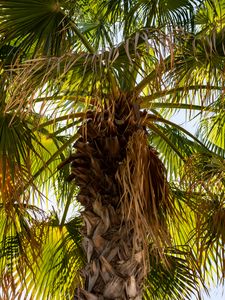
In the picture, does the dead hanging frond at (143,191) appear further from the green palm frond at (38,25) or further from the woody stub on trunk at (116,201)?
the green palm frond at (38,25)

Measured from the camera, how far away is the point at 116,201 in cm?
436

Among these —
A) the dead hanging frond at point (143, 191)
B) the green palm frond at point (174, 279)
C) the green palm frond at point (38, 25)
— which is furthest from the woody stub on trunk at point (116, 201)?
the green palm frond at point (174, 279)

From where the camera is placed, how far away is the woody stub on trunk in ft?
13.7

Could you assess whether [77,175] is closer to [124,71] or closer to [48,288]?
[124,71]

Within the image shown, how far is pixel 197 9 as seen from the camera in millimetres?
5668

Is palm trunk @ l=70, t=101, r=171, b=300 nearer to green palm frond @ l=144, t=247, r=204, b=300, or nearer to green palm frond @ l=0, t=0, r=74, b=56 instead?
green palm frond @ l=0, t=0, r=74, b=56

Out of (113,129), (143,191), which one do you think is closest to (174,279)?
(143,191)

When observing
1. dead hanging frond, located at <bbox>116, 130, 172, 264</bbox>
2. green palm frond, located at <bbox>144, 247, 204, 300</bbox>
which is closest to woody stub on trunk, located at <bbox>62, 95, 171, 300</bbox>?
dead hanging frond, located at <bbox>116, 130, 172, 264</bbox>

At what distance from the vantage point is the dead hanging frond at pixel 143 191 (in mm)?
4168

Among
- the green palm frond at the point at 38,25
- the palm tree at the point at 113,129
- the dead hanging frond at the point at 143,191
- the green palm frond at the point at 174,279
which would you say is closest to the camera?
the palm tree at the point at 113,129

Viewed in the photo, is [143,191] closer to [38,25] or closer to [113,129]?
[113,129]

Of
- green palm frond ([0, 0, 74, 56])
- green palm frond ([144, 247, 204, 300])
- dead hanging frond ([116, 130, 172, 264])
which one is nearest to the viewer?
dead hanging frond ([116, 130, 172, 264])

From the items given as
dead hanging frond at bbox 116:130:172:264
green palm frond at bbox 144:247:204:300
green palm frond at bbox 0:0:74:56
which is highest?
green palm frond at bbox 0:0:74:56

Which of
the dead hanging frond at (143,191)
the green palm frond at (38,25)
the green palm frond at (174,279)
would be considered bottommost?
the green palm frond at (174,279)
